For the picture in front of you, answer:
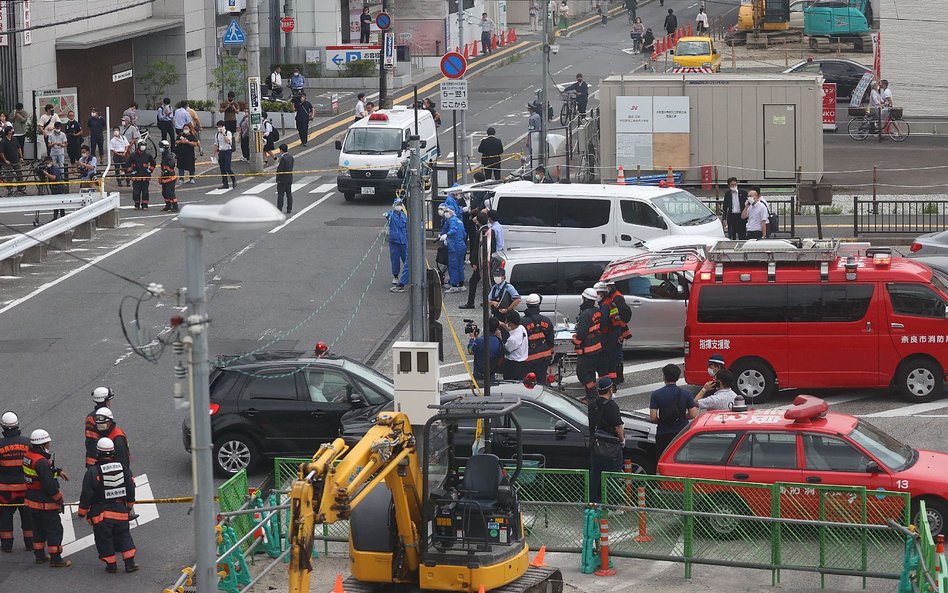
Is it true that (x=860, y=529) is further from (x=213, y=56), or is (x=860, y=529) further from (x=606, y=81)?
(x=213, y=56)

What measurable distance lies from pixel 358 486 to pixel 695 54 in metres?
47.4

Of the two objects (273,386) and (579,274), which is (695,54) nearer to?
(579,274)

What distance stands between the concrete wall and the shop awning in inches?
600

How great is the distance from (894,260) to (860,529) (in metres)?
7.24

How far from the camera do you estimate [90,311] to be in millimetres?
25438

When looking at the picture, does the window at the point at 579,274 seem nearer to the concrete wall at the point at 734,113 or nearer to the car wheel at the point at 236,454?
the car wheel at the point at 236,454

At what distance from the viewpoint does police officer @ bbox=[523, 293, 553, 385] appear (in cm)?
2028

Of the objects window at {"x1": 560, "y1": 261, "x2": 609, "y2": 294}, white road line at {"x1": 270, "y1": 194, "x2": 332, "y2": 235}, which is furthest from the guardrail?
window at {"x1": 560, "y1": 261, "x2": 609, "y2": 294}

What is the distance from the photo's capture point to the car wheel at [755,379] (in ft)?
66.4

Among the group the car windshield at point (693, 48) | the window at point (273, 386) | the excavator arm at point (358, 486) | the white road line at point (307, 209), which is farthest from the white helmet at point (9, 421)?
the car windshield at point (693, 48)

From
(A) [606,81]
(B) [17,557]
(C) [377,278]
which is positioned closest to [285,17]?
(A) [606,81]

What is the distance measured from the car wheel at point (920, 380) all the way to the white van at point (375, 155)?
612 inches

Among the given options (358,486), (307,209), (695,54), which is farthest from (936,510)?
(695,54)

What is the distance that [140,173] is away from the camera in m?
33.9
